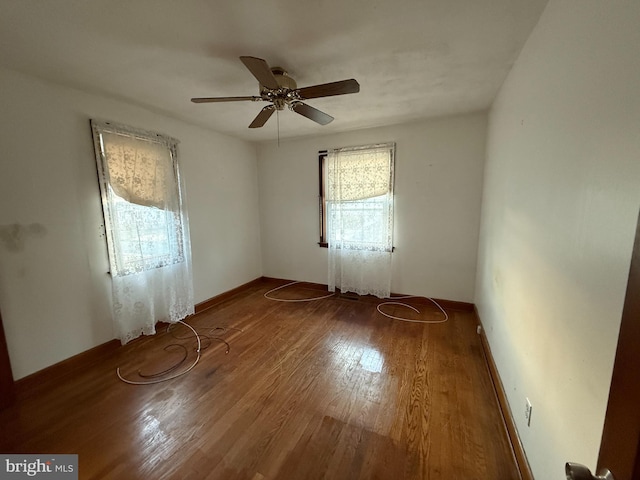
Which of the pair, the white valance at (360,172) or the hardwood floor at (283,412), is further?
the white valance at (360,172)

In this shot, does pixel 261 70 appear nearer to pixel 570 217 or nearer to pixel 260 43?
pixel 260 43

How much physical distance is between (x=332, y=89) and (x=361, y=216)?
1.98 m

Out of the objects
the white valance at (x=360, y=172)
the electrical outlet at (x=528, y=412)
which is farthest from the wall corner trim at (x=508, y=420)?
the white valance at (x=360, y=172)

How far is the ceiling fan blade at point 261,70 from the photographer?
4.55ft

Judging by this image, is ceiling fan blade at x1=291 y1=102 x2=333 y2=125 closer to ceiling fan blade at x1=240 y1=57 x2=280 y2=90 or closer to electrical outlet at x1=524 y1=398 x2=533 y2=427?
ceiling fan blade at x1=240 y1=57 x2=280 y2=90

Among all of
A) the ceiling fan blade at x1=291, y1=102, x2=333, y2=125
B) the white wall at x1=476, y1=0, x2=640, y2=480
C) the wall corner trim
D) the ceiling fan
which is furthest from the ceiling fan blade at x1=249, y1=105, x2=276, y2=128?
the wall corner trim

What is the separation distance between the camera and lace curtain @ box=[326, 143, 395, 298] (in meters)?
3.32

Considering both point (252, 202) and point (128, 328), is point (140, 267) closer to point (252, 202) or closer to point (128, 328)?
point (128, 328)

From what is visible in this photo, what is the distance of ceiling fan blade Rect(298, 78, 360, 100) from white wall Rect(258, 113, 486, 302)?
1781 mm

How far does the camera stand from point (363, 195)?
3.40 meters

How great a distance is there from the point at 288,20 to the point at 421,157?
228 cm

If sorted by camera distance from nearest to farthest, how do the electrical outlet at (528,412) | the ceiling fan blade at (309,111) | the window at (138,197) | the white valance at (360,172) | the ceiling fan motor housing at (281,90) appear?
the electrical outlet at (528,412), the ceiling fan motor housing at (281,90), the ceiling fan blade at (309,111), the window at (138,197), the white valance at (360,172)

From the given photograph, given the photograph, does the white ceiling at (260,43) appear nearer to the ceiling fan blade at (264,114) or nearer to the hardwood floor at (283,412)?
the ceiling fan blade at (264,114)

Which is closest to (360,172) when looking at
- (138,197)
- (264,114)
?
(264,114)
